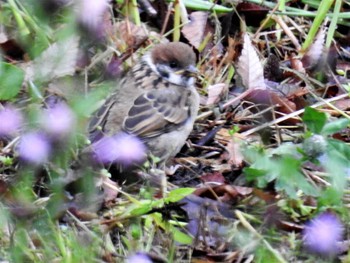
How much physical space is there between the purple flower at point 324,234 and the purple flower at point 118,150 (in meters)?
0.75

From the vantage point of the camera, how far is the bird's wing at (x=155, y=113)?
4.02 meters

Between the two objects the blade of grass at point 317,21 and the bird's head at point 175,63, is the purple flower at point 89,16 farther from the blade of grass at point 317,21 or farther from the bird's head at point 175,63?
the blade of grass at point 317,21

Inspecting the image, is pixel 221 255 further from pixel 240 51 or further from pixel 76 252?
pixel 240 51

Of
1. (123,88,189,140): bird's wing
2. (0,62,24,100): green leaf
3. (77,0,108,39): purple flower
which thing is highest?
(77,0,108,39): purple flower

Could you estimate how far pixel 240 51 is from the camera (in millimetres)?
4789

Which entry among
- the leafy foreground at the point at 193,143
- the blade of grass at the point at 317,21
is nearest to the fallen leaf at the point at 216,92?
the leafy foreground at the point at 193,143

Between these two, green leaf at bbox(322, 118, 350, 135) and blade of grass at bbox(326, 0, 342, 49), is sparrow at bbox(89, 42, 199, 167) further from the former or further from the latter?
green leaf at bbox(322, 118, 350, 135)

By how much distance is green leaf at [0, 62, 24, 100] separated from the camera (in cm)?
336

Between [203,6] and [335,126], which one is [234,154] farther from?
[203,6]

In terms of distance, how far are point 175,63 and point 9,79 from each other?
3.56 ft

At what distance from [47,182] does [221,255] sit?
74 cm

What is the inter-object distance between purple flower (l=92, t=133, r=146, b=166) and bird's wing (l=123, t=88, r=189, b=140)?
3.5 inches

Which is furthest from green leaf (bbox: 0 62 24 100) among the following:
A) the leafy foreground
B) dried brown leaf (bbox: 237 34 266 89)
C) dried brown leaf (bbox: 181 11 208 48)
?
dried brown leaf (bbox: 181 11 208 48)

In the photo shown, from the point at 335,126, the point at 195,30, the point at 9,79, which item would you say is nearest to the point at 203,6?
the point at 195,30
